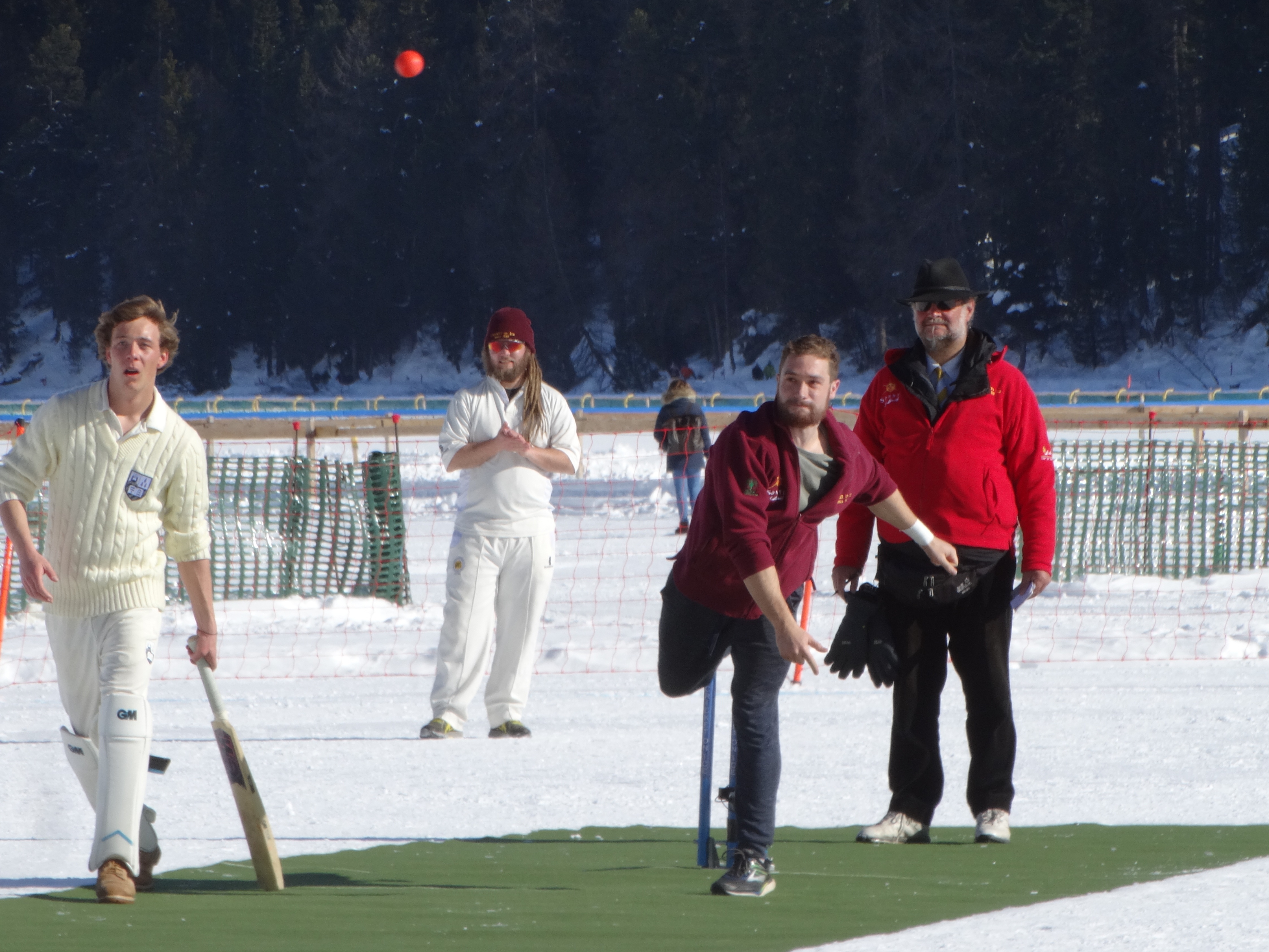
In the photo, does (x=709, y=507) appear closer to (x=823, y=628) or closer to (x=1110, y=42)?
(x=823, y=628)

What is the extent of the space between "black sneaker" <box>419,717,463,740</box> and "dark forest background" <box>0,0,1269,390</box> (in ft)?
159

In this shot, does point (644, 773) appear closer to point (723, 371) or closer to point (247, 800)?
point (247, 800)

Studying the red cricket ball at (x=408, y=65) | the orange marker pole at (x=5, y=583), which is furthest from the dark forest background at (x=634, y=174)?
the orange marker pole at (x=5, y=583)

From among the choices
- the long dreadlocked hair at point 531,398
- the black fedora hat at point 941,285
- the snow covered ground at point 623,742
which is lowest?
the snow covered ground at point 623,742

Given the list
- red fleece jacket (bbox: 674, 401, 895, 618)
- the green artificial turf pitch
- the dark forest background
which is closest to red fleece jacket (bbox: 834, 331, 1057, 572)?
red fleece jacket (bbox: 674, 401, 895, 618)

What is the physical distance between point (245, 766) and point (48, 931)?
0.75m

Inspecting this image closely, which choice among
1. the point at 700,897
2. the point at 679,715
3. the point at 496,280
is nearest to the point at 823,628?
the point at 679,715

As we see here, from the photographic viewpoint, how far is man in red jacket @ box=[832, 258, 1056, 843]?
5.35 metres

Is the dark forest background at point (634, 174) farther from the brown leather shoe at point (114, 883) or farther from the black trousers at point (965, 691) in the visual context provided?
the brown leather shoe at point (114, 883)

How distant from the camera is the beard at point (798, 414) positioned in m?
4.57

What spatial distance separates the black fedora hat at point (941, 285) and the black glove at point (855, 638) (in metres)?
0.88

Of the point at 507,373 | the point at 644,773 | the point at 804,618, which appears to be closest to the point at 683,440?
the point at 804,618

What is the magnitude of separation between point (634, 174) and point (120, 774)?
6105 cm

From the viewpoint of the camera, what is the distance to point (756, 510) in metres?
4.47
